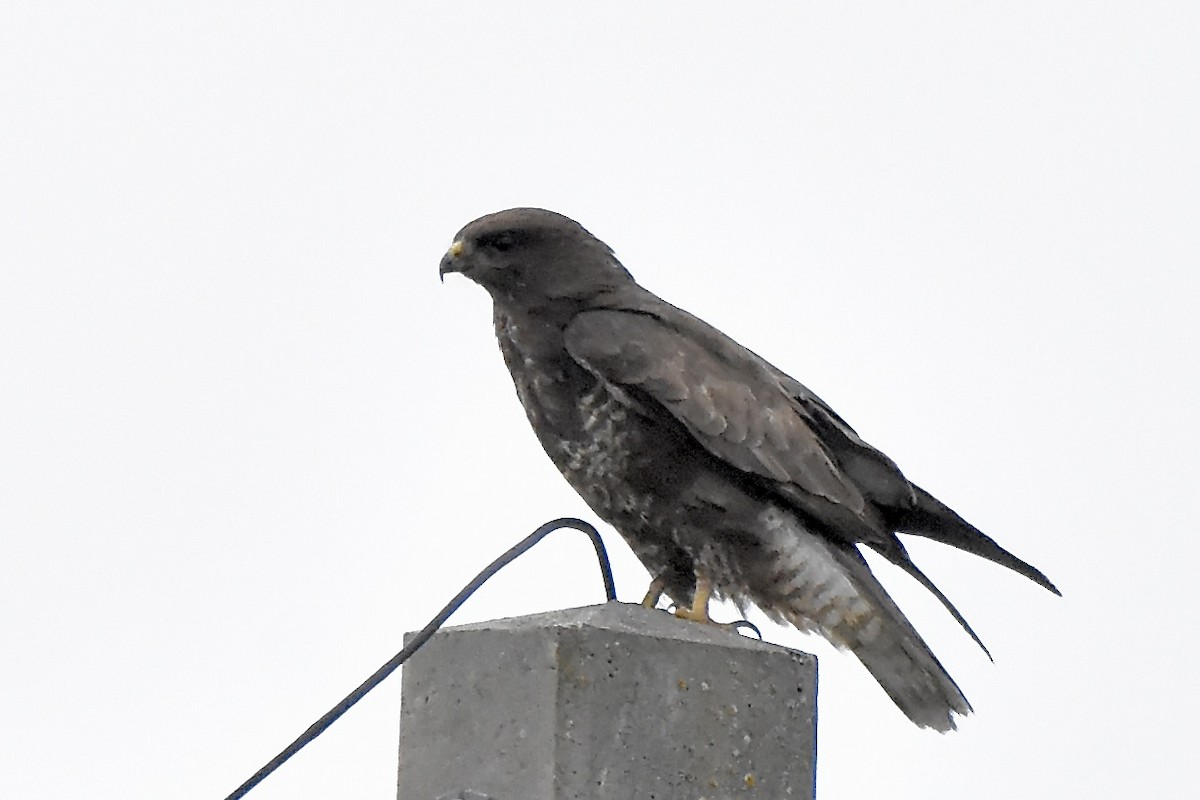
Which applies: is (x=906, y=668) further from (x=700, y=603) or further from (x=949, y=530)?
(x=700, y=603)

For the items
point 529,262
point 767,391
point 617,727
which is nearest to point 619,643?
point 617,727

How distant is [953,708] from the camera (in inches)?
167

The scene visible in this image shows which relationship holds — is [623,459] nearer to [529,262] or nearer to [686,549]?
[686,549]

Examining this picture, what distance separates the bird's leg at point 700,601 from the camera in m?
4.25

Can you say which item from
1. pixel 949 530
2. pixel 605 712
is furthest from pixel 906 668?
pixel 605 712

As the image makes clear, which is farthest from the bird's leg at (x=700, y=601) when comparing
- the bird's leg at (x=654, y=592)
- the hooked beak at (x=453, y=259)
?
the hooked beak at (x=453, y=259)

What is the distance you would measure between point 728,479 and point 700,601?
1.11ft

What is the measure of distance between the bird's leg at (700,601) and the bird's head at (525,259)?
2.97 feet

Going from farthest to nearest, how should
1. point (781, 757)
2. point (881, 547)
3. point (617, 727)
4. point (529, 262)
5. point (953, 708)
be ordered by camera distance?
point (529, 262) → point (881, 547) → point (953, 708) → point (781, 757) → point (617, 727)

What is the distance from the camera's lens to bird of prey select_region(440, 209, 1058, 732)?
14.4 feet

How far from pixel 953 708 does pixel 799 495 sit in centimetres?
68

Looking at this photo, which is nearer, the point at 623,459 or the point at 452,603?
the point at 452,603

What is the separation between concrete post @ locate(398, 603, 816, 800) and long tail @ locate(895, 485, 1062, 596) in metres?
1.14

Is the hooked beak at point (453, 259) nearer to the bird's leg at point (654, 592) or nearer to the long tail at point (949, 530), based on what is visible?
the bird's leg at point (654, 592)
